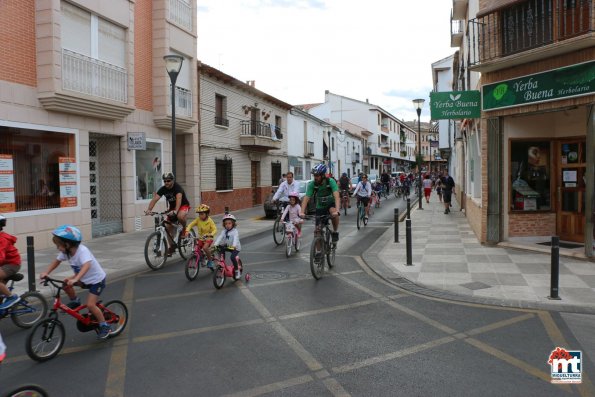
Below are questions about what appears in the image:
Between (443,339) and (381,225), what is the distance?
11323mm

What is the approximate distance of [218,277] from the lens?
7223 millimetres

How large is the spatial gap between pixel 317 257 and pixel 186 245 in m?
3.36

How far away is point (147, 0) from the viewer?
1555 cm

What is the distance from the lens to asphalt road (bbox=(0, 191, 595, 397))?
151 inches

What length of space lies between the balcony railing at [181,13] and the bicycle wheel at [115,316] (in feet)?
43.7

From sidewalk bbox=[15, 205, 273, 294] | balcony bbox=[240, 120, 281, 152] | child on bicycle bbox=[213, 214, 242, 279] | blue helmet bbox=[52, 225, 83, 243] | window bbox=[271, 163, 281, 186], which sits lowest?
sidewalk bbox=[15, 205, 273, 294]

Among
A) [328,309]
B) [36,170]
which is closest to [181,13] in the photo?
[36,170]

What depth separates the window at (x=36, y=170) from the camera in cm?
1043

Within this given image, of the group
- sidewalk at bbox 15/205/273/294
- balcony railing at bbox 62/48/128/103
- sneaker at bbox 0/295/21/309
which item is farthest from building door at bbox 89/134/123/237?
sneaker at bbox 0/295/21/309

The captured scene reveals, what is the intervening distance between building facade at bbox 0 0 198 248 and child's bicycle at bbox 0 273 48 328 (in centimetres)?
570

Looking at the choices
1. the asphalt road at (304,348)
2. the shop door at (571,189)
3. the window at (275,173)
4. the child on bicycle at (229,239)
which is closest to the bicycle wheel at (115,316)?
the asphalt road at (304,348)

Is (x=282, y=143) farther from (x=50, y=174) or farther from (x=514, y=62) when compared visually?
(x=514, y=62)

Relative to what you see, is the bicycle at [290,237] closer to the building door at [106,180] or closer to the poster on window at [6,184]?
the poster on window at [6,184]

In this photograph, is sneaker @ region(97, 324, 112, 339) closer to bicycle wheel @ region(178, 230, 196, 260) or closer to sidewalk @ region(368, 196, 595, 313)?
sidewalk @ region(368, 196, 595, 313)
